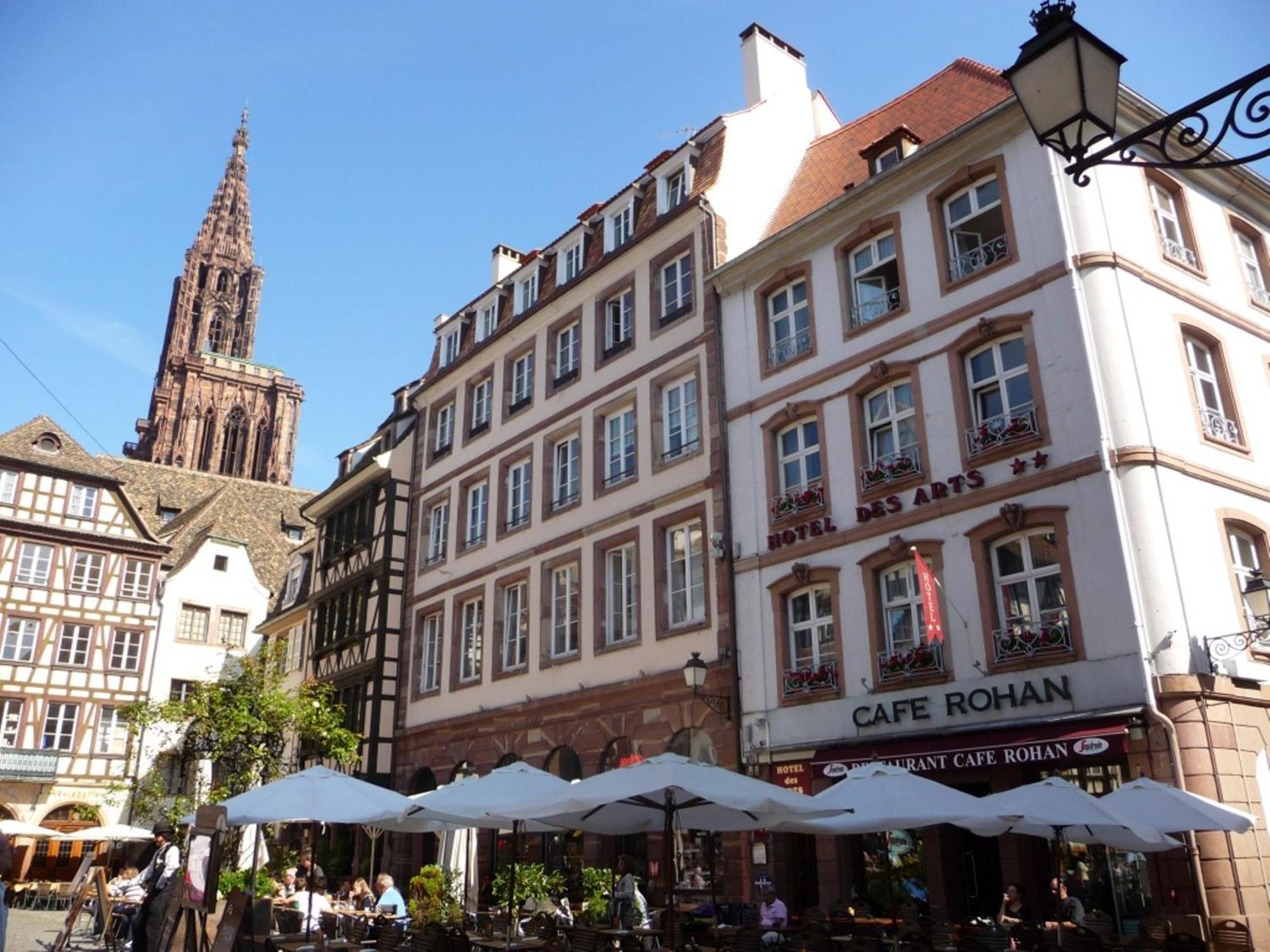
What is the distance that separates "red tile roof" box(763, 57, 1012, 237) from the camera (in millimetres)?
19516

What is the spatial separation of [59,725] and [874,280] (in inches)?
1324

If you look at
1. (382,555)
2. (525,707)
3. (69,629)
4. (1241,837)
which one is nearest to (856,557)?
(1241,837)

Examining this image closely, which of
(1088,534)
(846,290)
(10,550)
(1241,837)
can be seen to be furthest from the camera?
(10,550)

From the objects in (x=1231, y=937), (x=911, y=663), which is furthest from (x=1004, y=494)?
(x=1231, y=937)

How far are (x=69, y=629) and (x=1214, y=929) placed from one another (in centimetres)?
3839

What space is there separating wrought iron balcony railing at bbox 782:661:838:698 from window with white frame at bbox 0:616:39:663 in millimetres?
31596

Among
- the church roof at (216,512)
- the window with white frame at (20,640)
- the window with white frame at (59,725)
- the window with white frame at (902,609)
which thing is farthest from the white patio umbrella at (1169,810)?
the church roof at (216,512)

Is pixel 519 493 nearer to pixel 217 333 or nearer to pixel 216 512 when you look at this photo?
pixel 216 512

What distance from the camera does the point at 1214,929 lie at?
1208cm

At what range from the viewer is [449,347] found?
3159cm

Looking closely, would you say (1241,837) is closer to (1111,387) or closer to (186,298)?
(1111,387)

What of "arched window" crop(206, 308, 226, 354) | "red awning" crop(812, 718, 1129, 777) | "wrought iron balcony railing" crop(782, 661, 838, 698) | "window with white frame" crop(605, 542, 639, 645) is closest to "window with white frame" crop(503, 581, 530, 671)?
"window with white frame" crop(605, 542, 639, 645)

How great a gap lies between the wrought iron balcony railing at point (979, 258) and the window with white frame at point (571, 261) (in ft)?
37.3

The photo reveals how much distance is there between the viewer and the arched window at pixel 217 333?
98.9 metres
